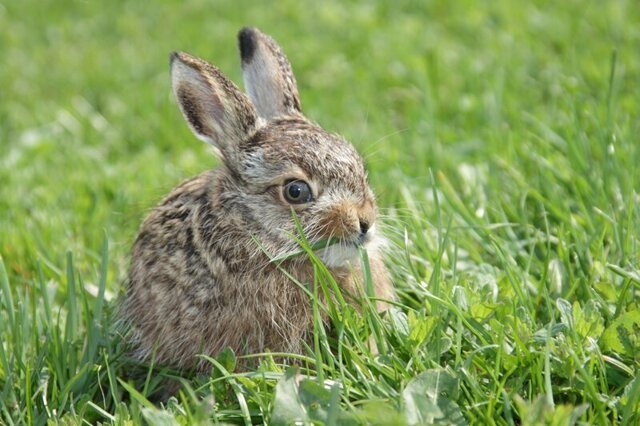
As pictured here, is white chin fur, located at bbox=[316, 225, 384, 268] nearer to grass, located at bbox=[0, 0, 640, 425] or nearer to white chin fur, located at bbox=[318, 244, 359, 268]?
white chin fur, located at bbox=[318, 244, 359, 268]

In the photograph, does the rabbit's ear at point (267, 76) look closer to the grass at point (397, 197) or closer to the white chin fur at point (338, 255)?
the grass at point (397, 197)

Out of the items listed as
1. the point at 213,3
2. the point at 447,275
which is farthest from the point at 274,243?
the point at 213,3

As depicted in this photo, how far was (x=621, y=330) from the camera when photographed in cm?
301

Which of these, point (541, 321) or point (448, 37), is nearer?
point (541, 321)

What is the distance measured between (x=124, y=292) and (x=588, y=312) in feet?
6.38

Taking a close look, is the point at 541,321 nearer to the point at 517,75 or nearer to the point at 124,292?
the point at 124,292

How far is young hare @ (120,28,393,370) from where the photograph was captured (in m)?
3.46

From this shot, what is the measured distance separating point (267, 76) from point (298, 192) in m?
0.84

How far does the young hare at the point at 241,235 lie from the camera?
3457 mm

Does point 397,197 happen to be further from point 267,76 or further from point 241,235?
point 241,235

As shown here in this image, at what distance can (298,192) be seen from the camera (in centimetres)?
355

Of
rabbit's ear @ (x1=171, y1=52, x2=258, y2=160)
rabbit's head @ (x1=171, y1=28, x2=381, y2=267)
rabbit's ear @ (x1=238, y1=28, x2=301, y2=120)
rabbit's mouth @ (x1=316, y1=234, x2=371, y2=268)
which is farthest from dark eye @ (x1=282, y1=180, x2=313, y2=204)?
rabbit's ear @ (x1=238, y1=28, x2=301, y2=120)

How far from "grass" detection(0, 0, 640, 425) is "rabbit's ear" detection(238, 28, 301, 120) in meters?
0.64

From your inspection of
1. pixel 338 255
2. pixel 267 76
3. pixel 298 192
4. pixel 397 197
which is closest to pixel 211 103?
pixel 267 76
